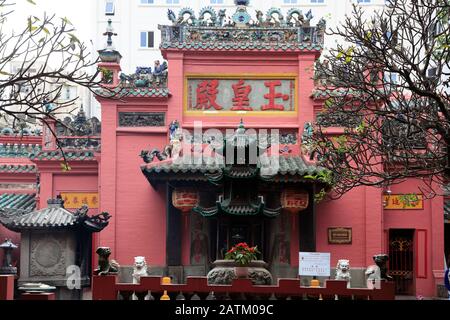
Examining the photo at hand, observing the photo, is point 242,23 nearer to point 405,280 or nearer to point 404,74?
point 405,280

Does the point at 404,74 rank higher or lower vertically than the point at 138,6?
lower

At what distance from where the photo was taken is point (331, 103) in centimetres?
1456

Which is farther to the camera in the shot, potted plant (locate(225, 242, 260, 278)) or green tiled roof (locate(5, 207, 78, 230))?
green tiled roof (locate(5, 207, 78, 230))

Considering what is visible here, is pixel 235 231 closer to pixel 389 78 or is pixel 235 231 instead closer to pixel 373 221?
pixel 373 221

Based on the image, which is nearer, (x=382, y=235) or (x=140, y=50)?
(x=382, y=235)

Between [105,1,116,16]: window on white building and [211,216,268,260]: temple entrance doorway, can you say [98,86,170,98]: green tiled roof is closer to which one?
[211,216,268,260]: temple entrance doorway

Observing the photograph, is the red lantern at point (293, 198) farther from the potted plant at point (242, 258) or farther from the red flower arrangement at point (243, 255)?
the red flower arrangement at point (243, 255)

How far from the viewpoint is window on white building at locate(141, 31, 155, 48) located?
4556cm

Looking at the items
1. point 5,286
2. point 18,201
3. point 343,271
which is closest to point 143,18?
point 18,201

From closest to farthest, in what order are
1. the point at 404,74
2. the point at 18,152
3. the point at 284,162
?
the point at 404,74 < the point at 284,162 < the point at 18,152

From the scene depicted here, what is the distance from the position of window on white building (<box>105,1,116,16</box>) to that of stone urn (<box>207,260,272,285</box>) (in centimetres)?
2951

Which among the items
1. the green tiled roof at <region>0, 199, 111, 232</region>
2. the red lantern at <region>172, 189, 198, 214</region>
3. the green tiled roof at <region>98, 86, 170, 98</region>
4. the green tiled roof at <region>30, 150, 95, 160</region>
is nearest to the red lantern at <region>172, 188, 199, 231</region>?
the red lantern at <region>172, 189, 198, 214</region>

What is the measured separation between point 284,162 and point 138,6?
25.5 meters
